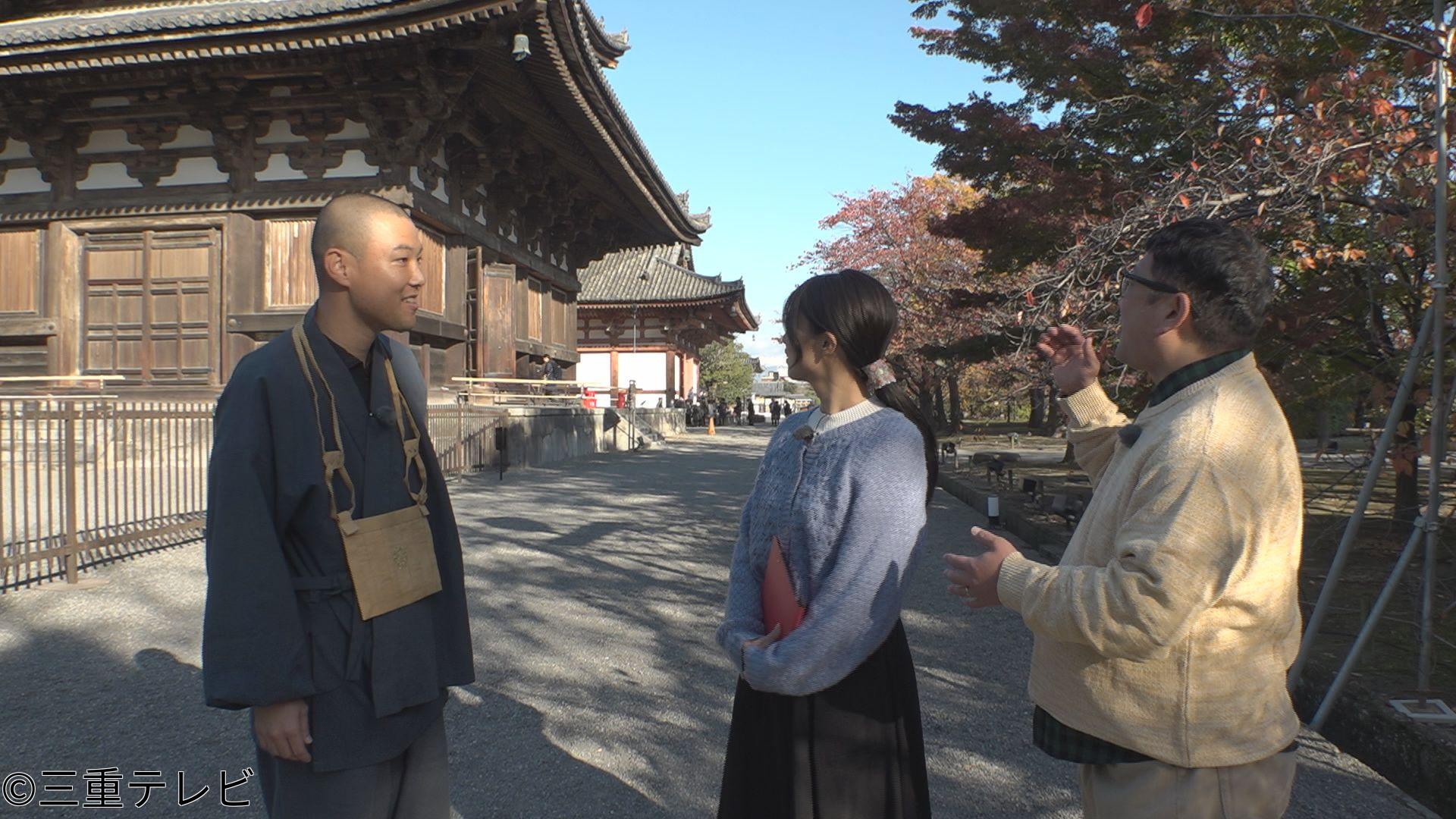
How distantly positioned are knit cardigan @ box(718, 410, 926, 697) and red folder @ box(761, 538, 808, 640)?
0.02 metres

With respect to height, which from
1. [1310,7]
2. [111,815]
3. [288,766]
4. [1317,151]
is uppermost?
[1310,7]

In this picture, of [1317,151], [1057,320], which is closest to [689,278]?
[1057,320]

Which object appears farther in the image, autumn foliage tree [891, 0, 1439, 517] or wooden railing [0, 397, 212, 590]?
wooden railing [0, 397, 212, 590]

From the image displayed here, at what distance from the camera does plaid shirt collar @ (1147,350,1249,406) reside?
146 centimetres

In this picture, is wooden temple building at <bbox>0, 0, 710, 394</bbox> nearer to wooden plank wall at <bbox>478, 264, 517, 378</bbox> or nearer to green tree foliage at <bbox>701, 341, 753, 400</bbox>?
wooden plank wall at <bbox>478, 264, 517, 378</bbox>

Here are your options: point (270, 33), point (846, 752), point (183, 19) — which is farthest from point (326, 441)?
point (183, 19)

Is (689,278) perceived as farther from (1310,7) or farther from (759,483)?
(759,483)

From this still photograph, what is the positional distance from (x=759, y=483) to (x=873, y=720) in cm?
53

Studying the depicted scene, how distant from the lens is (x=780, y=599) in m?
1.69

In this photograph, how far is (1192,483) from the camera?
132cm

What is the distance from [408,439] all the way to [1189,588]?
4.74 feet

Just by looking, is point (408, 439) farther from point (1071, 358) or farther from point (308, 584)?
point (1071, 358)

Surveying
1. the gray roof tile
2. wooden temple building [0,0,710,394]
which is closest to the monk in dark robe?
wooden temple building [0,0,710,394]

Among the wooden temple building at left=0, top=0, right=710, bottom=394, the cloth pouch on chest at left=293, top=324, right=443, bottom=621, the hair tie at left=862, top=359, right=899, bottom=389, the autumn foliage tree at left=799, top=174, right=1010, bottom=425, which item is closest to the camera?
the cloth pouch on chest at left=293, top=324, right=443, bottom=621
